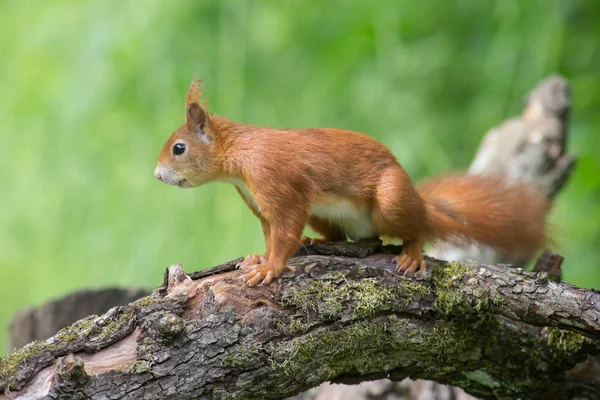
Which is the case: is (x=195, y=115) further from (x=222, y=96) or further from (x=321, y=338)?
(x=222, y=96)

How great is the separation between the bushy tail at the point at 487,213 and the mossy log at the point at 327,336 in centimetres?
28

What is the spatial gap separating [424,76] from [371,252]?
6.75ft

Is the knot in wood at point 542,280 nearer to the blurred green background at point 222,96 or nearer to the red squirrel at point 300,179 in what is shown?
the red squirrel at point 300,179

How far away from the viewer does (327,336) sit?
1498 millimetres

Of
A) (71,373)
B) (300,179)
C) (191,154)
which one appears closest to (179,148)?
(191,154)

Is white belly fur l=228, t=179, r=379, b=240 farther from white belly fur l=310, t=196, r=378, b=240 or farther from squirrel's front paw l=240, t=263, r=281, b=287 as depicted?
squirrel's front paw l=240, t=263, r=281, b=287

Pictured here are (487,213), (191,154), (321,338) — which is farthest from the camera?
(487,213)

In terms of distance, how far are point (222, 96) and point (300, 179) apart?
1.76 m

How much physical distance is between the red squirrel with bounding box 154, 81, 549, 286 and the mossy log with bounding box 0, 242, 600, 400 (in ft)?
0.23

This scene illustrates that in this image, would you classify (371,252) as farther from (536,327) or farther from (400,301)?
(536,327)

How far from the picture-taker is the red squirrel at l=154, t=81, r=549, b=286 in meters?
1.68

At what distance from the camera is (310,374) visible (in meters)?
1.49

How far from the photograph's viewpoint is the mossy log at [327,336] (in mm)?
1326

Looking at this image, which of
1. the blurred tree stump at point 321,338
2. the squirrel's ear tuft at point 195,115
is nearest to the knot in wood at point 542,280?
the blurred tree stump at point 321,338
